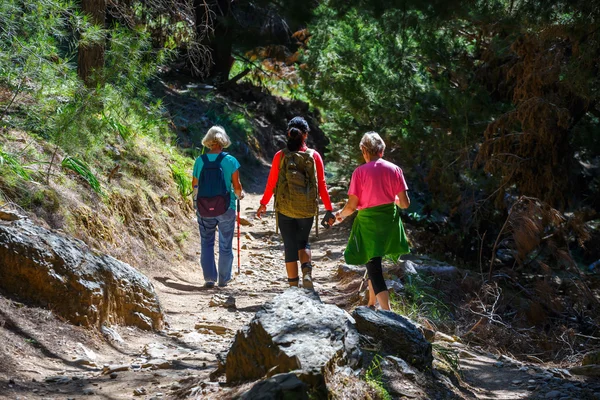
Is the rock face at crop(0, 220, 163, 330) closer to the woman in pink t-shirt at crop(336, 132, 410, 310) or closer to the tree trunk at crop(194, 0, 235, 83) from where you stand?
the woman in pink t-shirt at crop(336, 132, 410, 310)

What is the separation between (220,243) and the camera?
8.47 meters

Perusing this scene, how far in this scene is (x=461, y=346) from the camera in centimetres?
709

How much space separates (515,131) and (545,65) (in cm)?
134

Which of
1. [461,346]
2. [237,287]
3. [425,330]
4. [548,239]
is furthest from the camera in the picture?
[548,239]

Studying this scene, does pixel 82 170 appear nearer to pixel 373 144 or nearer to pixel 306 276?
pixel 306 276

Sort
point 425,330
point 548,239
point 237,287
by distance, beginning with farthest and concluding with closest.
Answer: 1. point 548,239
2. point 237,287
3. point 425,330

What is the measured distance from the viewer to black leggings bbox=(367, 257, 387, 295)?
6.53 metres

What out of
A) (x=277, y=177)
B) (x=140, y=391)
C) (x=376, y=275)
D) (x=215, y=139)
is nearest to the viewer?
(x=140, y=391)

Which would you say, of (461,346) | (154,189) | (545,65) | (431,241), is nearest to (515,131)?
(545,65)

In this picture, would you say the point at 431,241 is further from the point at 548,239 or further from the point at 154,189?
the point at 154,189

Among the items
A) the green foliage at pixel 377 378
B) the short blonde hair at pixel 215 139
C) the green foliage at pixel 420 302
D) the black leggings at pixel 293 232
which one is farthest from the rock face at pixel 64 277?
the green foliage at pixel 420 302

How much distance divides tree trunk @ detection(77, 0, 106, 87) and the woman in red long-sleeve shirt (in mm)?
3332

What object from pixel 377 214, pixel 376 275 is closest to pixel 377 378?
pixel 376 275

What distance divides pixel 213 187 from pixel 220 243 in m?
0.74
